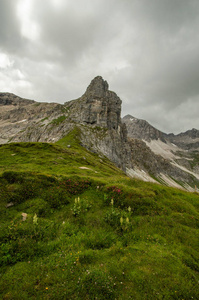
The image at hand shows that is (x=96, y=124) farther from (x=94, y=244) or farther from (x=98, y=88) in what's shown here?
(x=94, y=244)

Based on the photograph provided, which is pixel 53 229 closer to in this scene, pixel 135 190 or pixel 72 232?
pixel 72 232

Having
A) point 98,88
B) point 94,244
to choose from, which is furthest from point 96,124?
point 94,244

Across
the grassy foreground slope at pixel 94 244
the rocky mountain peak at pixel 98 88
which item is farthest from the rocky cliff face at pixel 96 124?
the grassy foreground slope at pixel 94 244

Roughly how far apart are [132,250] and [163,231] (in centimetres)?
339

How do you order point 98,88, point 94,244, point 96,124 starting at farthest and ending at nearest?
1. point 98,88
2. point 96,124
3. point 94,244

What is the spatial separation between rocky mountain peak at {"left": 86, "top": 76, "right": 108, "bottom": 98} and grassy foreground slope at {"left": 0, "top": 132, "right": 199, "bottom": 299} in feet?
578

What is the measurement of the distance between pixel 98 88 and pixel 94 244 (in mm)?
196387

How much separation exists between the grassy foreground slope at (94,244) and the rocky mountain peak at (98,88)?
6938 inches

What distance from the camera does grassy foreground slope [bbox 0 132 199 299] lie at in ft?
20.9

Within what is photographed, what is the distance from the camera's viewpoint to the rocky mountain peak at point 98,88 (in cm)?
18012

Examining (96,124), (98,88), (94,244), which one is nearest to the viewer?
(94,244)

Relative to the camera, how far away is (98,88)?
185 meters

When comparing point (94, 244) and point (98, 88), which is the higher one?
point (98, 88)

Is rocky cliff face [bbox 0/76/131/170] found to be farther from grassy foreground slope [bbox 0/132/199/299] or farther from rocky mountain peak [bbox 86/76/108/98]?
grassy foreground slope [bbox 0/132/199/299]
